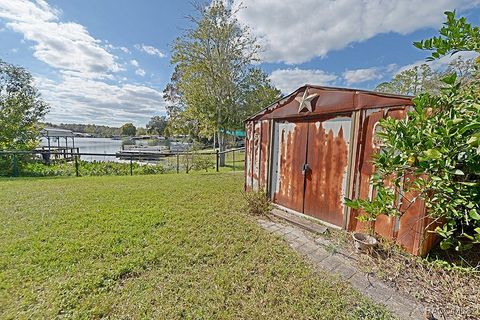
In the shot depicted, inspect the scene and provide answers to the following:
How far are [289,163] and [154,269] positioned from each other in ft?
9.90

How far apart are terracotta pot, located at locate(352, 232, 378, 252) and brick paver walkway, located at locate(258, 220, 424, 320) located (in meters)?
0.19

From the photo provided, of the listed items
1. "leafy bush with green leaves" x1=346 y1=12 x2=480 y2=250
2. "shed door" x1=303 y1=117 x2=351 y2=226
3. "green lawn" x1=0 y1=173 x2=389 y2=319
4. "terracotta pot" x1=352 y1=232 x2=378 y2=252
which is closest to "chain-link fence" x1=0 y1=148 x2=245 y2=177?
"green lawn" x1=0 y1=173 x2=389 y2=319

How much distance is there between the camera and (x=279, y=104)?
175 inches

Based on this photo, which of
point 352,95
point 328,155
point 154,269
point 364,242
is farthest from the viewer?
point 328,155

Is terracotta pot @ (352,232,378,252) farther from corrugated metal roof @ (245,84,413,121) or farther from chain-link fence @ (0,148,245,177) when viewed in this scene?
chain-link fence @ (0,148,245,177)

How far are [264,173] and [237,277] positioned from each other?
2.82 m

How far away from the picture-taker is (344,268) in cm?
261

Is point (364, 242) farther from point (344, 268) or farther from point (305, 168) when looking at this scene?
point (305, 168)

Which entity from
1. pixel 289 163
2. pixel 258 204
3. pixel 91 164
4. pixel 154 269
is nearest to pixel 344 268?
pixel 258 204

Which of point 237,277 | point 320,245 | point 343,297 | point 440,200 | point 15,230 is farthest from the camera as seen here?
point 15,230

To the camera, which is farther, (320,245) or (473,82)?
(320,245)

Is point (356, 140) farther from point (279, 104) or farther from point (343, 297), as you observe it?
point (343, 297)

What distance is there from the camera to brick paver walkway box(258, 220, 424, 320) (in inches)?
79.2

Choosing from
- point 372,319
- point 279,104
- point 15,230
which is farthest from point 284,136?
point 15,230
